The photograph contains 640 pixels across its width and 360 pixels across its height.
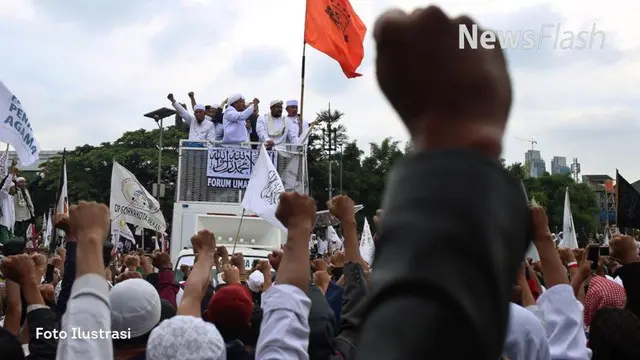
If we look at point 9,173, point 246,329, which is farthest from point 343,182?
point 246,329

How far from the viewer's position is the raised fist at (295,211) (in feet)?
7.19

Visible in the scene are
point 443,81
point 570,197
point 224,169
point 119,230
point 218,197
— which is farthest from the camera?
point 570,197

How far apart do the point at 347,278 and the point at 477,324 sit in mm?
2334

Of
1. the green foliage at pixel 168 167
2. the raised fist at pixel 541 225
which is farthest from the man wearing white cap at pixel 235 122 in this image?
the green foliage at pixel 168 167

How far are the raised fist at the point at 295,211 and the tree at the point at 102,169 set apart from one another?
45.1 m

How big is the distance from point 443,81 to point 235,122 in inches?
550

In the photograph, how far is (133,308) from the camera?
3.02 m

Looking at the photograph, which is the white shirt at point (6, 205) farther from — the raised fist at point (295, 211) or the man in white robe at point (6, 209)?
the raised fist at point (295, 211)

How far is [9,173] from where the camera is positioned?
10.6m

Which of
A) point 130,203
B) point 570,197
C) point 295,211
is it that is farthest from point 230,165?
point 570,197

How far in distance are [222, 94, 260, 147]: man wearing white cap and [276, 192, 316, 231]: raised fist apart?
1236 cm

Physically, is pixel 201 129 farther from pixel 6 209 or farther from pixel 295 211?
pixel 295 211

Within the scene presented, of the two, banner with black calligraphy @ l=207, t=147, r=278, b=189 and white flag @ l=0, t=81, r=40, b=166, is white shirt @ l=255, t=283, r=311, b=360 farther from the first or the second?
banner with black calligraphy @ l=207, t=147, r=278, b=189

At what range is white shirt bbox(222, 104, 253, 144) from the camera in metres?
14.5
